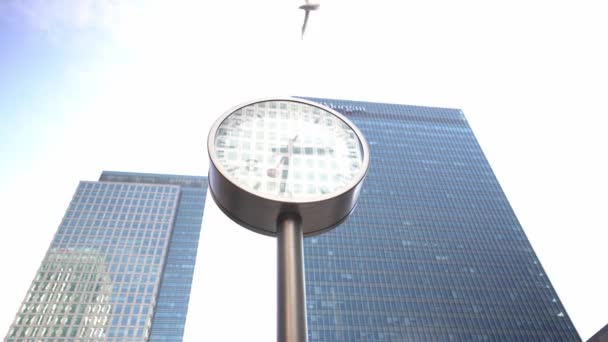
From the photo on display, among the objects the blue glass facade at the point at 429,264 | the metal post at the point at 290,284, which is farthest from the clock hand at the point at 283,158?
the blue glass facade at the point at 429,264

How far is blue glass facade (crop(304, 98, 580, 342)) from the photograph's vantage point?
50.2m

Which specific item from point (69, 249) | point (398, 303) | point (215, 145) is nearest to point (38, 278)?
point (69, 249)

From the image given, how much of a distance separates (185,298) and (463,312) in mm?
50245

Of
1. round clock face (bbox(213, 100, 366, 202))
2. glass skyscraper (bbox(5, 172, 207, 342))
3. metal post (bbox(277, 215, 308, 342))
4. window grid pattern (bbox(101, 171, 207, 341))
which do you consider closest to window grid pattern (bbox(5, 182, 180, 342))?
glass skyscraper (bbox(5, 172, 207, 342))

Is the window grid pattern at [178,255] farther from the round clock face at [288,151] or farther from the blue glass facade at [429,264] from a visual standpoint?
the round clock face at [288,151]

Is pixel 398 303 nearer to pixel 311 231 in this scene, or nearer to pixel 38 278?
pixel 311 231

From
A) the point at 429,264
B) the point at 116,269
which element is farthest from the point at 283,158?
the point at 116,269

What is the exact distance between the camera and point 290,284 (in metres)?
6.11

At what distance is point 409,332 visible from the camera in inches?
1929

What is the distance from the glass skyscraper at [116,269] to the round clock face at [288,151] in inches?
2636

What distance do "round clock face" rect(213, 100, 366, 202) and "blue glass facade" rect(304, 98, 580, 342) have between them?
148ft

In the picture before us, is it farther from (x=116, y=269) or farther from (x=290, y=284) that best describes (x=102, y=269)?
(x=290, y=284)

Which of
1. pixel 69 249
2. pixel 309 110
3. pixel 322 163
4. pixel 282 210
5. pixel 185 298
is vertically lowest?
pixel 282 210

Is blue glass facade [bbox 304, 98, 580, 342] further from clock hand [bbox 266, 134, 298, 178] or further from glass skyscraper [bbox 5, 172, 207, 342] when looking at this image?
clock hand [bbox 266, 134, 298, 178]
